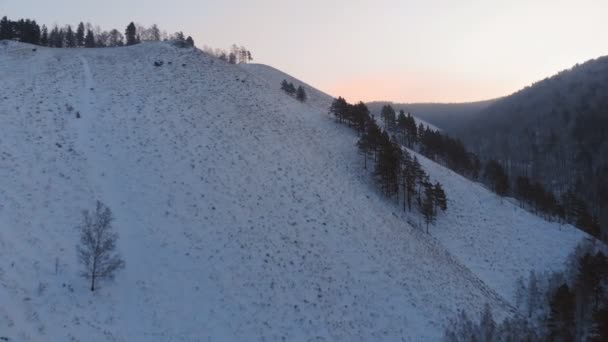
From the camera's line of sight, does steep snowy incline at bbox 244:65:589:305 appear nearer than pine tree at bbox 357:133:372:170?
Yes

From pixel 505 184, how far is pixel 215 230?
55293mm

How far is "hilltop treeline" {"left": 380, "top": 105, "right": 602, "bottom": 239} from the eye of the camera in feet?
216

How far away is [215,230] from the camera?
106ft

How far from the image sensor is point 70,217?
96.5 ft

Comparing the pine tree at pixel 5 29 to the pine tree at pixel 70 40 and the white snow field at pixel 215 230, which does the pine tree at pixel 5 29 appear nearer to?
the pine tree at pixel 70 40

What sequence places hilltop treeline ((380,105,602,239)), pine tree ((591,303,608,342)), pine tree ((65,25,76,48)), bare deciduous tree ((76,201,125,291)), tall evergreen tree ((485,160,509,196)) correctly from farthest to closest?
pine tree ((65,25,76,48)), tall evergreen tree ((485,160,509,196)), hilltop treeline ((380,105,602,239)), pine tree ((591,303,608,342)), bare deciduous tree ((76,201,125,291))

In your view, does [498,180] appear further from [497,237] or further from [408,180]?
[408,180]

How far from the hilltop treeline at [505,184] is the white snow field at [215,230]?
9882 millimetres

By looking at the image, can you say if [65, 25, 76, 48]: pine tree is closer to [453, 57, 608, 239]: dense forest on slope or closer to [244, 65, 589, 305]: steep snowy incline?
[244, 65, 589, 305]: steep snowy incline

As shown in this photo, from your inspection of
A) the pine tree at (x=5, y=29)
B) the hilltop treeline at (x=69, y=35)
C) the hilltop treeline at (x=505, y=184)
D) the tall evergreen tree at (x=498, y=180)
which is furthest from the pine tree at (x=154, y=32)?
the tall evergreen tree at (x=498, y=180)

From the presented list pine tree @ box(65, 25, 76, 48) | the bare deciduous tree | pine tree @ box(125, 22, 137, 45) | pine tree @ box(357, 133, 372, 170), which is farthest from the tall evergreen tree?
pine tree @ box(65, 25, 76, 48)

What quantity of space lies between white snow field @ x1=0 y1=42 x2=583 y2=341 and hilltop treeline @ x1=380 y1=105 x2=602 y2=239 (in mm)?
9882

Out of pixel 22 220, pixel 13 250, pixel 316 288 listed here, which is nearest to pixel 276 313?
pixel 316 288

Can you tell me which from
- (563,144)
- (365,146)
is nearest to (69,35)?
(365,146)
